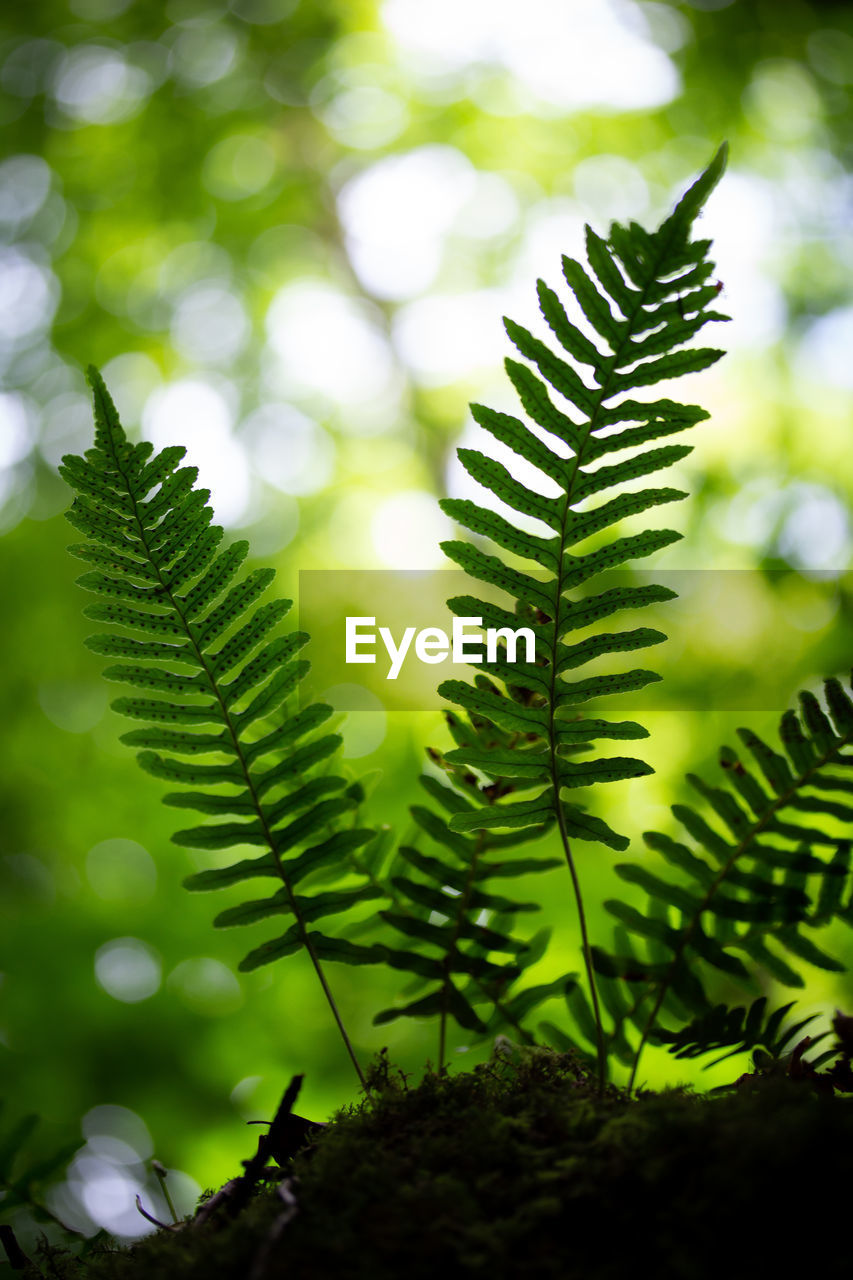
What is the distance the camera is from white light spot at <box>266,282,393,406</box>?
19.0 ft

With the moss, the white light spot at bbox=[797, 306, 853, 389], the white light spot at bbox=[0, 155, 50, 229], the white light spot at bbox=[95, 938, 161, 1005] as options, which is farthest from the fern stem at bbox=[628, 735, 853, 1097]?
the white light spot at bbox=[0, 155, 50, 229]

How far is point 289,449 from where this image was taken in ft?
18.7

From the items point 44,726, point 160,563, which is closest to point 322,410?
point 44,726

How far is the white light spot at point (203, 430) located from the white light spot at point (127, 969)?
96.3 inches

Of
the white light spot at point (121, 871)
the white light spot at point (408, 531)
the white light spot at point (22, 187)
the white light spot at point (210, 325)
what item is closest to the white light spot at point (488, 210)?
the white light spot at point (210, 325)

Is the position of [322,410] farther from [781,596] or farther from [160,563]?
[160,563]

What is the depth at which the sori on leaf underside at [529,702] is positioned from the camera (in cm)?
64

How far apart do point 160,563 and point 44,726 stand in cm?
425

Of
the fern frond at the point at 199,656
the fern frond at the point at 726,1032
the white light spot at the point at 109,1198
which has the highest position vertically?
the fern frond at the point at 199,656

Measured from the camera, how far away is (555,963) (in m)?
3.40

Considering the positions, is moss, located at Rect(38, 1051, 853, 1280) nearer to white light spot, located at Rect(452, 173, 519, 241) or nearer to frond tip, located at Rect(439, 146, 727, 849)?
frond tip, located at Rect(439, 146, 727, 849)

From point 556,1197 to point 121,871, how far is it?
415 cm

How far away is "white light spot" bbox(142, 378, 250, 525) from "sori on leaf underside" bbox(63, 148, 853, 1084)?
4348 mm

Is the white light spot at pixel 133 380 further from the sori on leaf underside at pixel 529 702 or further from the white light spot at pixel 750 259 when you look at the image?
the sori on leaf underside at pixel 529 702
